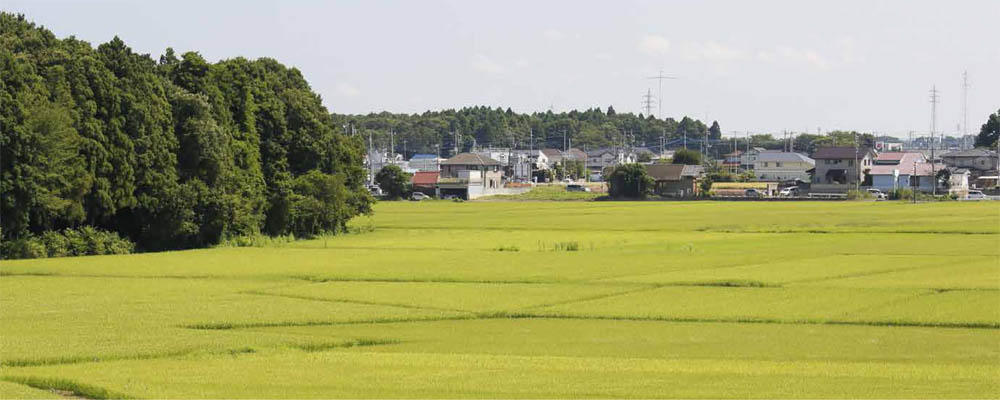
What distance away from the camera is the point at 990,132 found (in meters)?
155

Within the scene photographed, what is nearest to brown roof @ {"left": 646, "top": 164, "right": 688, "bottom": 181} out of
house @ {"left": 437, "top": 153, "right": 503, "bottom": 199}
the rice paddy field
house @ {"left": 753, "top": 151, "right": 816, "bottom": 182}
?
house @ {"left": 437, "top": 153, "right": 503, "bottom": 199}

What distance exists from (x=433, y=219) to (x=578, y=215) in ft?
27.3

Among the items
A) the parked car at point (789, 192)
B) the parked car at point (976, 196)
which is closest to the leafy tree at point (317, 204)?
the parked car at point (976, 196)

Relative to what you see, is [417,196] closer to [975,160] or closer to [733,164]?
[733,164]

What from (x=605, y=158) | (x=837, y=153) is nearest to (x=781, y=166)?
(x=837, y=153)

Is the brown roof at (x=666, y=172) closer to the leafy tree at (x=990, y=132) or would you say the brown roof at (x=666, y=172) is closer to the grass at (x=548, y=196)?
the grass at (x=548, y=196)

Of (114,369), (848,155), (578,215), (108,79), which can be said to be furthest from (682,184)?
(114,369)

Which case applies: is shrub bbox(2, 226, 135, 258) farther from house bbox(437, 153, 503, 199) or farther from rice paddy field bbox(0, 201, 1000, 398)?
house bbox(437, 153, 503, 199)

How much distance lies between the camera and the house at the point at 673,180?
11144 cm

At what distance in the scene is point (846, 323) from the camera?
24.3 meters

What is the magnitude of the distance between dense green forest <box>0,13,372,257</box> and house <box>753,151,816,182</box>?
8605cm

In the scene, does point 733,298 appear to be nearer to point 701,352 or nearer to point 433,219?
point 701,352

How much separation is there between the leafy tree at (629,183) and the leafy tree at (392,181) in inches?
634

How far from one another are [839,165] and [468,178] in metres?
33.1
